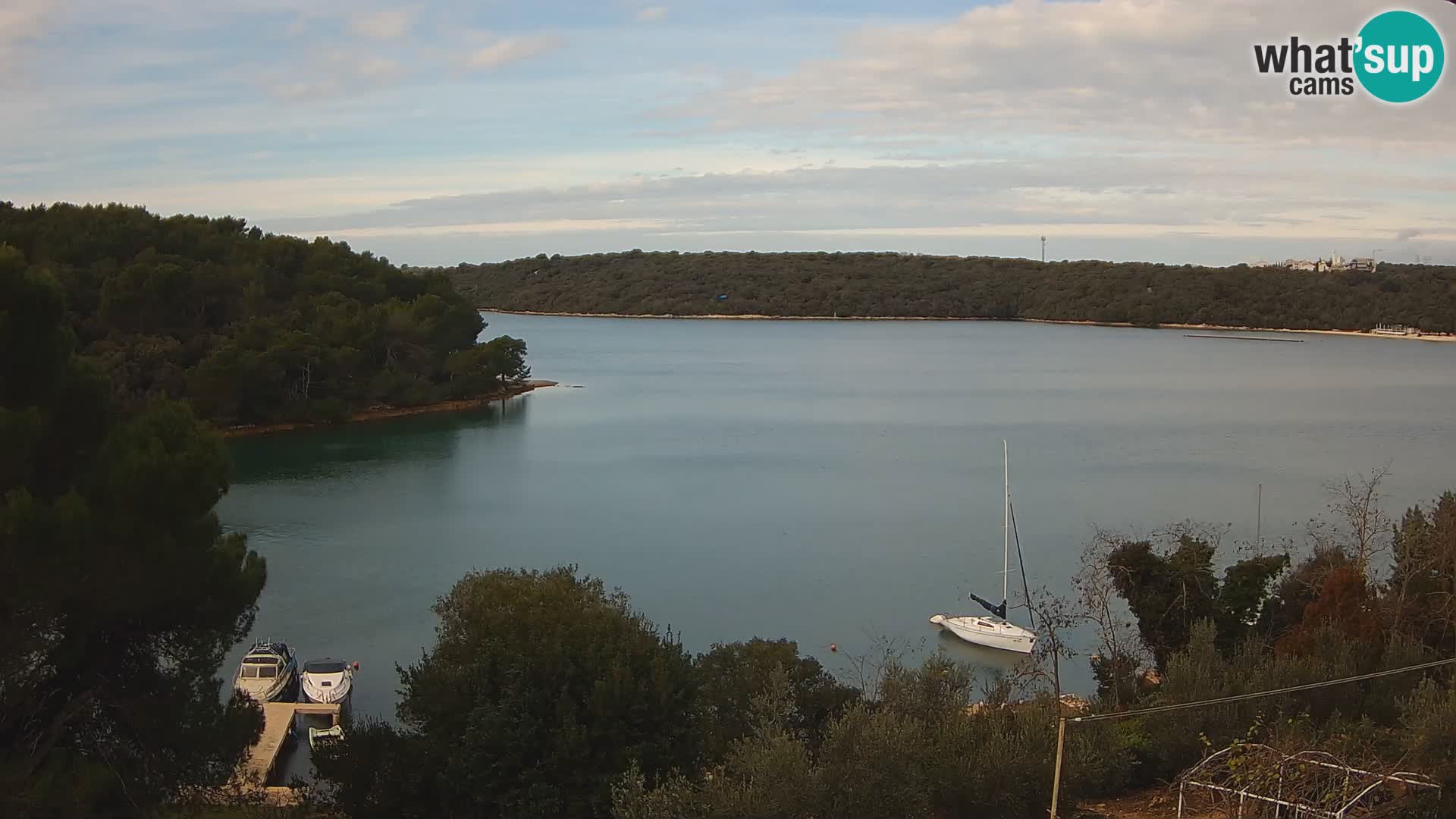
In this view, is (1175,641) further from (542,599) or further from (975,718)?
(542,599)

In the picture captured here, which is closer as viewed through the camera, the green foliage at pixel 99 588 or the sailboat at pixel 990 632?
the green foliage at pixel 99 588

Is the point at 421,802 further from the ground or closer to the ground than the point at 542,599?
closer to the ground

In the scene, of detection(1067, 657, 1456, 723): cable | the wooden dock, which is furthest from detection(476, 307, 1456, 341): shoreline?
detection(1067, 657, 1456, 723): cable

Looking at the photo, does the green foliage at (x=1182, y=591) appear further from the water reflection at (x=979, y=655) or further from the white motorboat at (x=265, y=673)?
the white motorboat at (x=265, y=673)

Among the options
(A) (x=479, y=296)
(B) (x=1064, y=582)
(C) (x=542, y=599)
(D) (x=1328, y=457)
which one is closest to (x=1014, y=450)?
(D) (x=1328, y=457)

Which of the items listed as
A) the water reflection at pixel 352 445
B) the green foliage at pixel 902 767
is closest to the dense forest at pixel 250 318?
the water reflection at pixel 352 445
